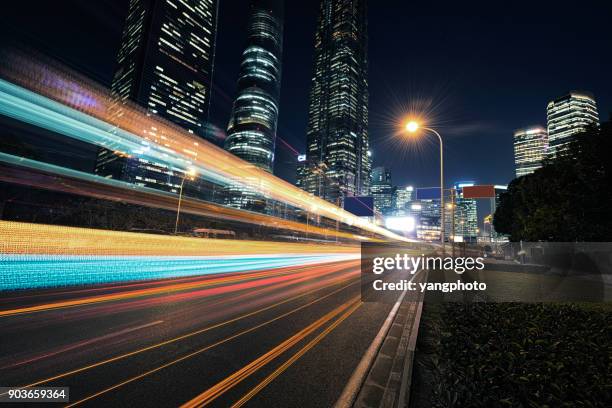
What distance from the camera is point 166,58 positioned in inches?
6142

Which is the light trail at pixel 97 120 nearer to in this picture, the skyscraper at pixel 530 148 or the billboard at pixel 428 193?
the billboard at pixel 428 193

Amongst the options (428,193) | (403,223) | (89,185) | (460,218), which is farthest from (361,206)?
(460,218)

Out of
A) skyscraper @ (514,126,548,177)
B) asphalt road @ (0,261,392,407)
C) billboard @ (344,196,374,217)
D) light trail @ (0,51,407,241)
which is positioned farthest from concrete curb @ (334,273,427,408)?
skyscraper @ (514,126,548,177)

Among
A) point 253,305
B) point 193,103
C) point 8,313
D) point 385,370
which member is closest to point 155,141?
point 8,313

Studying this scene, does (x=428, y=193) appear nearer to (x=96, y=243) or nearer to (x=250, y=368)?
(x=250, y=368)

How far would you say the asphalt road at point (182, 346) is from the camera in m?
3.66

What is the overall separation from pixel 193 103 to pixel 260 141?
50822mm

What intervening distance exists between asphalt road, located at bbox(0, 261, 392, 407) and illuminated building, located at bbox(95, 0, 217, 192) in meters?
131

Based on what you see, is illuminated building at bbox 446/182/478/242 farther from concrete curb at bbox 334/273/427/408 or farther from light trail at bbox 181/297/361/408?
light trail at bbox 181/297/361/408

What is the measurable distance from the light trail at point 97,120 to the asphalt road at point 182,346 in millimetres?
8255

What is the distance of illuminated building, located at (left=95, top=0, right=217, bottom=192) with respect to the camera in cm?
14275

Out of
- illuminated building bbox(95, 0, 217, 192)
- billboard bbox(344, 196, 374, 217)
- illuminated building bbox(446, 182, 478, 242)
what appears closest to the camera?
illuminated building bbox(446, 182, 478, 242)

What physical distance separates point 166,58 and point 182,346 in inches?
7708

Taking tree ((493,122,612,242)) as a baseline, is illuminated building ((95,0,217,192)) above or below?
above
